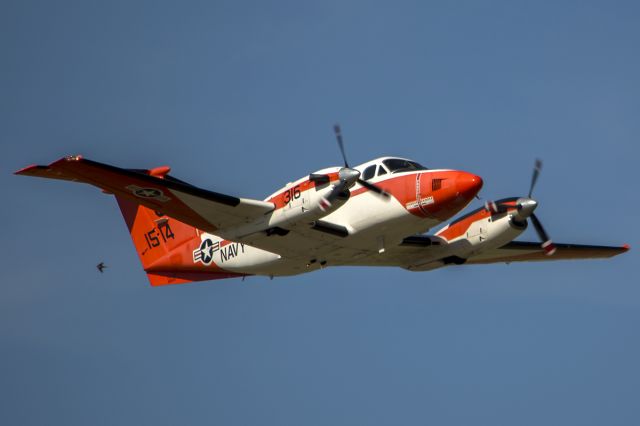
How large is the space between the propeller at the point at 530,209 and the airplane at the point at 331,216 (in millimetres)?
30

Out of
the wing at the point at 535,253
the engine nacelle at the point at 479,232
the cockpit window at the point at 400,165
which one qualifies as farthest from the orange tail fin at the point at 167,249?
the wing at the point at 535,253

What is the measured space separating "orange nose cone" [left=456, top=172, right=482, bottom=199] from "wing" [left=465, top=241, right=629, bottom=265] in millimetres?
5779

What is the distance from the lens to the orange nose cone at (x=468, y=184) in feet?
84.6

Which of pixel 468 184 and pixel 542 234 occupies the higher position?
pixel 468 184

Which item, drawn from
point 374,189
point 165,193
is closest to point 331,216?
point 374,189

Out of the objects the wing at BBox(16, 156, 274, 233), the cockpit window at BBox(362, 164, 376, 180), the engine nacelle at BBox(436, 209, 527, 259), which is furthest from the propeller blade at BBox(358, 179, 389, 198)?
the engine nacelle at BBox(436, 209, 527, 259)

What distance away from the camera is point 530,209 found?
2806 centimetres

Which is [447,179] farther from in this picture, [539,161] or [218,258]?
[218,258]

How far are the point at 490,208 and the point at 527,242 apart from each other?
312cm

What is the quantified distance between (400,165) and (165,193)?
19.6ft

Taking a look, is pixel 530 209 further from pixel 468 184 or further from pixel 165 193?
pixel 165 193

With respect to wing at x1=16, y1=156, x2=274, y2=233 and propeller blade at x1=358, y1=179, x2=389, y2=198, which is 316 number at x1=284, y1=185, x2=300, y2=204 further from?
propeller blade at x1=358, y1=179, x2=389, y2=198

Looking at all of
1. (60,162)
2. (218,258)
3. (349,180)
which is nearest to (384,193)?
(349,180)

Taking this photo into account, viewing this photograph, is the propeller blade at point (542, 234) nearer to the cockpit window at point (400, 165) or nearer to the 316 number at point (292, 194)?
the cockpit window at point (400, 165)
